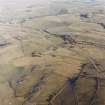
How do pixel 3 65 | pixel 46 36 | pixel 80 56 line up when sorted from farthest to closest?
pixel 46 36 < pixel 80 56 < pixel 3 65

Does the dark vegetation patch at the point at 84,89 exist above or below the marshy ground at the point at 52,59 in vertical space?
above

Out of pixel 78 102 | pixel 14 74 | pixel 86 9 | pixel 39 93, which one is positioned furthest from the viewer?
pixel 86 9

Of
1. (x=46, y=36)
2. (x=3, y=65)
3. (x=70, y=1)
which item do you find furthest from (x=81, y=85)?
(x=70, y=1)

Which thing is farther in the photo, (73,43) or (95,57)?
(73,43)

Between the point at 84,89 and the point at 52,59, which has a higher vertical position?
the point at 84,89

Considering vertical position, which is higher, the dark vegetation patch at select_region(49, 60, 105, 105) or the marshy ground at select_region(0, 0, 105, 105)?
the dark vegetation patch at select_region(49, 60, 105, 105)

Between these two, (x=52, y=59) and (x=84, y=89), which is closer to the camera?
(x=84, y=89)

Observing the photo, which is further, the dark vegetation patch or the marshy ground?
the marshy ground

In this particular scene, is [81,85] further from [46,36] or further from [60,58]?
[46,36]

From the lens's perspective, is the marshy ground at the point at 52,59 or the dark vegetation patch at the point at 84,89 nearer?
the dark vegetation patch at the point at 84,89

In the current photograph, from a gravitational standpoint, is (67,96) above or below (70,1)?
above
